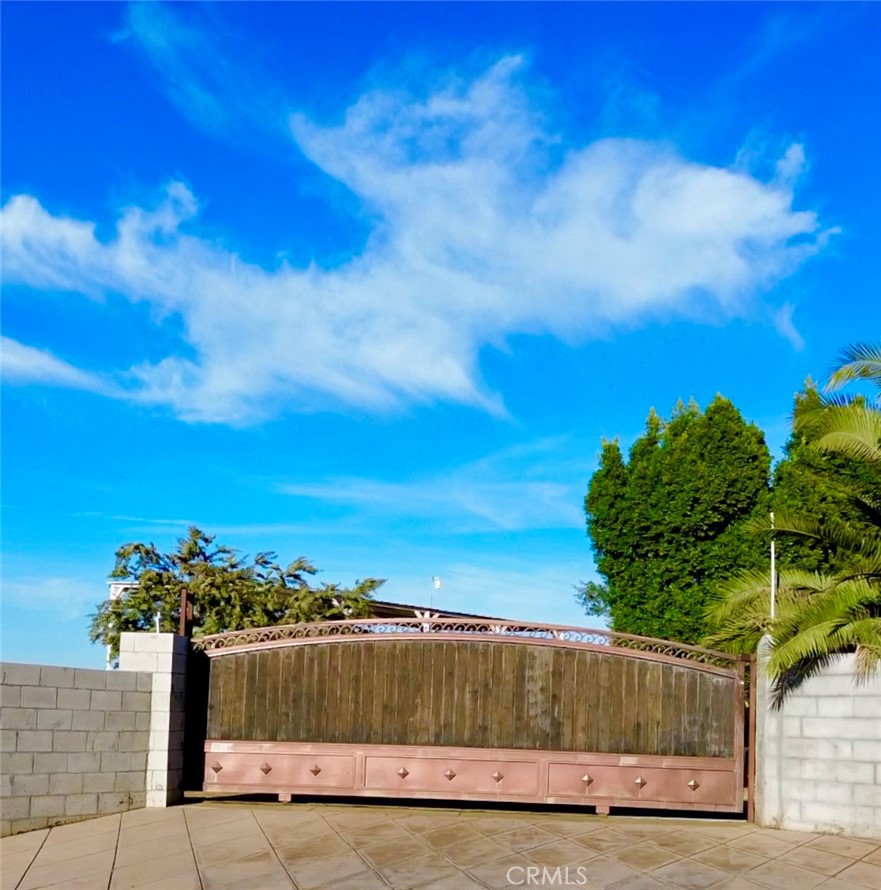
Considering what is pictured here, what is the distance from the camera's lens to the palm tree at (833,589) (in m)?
8.59

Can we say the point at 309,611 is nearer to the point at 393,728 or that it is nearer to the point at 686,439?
the point at 393,728

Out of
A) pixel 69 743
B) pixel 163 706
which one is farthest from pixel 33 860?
pixel 163 706

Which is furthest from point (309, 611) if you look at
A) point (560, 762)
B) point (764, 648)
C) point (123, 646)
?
point (764, 648)

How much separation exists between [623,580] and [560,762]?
810cm

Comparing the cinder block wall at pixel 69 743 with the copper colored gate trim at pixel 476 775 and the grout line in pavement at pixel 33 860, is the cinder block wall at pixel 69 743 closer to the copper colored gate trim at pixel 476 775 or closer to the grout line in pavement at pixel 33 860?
the grout line in pavement at pixel 33 860

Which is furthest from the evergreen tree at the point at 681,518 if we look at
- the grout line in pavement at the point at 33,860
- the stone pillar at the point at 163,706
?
the grout line in pavement at the point at 33,860

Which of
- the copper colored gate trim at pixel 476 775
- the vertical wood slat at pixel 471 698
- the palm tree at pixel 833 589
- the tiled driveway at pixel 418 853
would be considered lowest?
the tiled driveway at pixel 418 853

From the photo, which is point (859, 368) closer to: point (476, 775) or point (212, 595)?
point (476, 775)

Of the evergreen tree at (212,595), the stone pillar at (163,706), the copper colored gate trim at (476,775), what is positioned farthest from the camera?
the evergreen tree at (212,595)

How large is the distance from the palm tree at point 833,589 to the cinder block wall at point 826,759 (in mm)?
186

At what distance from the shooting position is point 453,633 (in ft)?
33.1

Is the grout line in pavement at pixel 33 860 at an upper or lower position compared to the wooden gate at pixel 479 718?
lower

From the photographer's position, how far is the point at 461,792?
9.73 metres

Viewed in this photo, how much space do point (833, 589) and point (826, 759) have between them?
1727 mm
